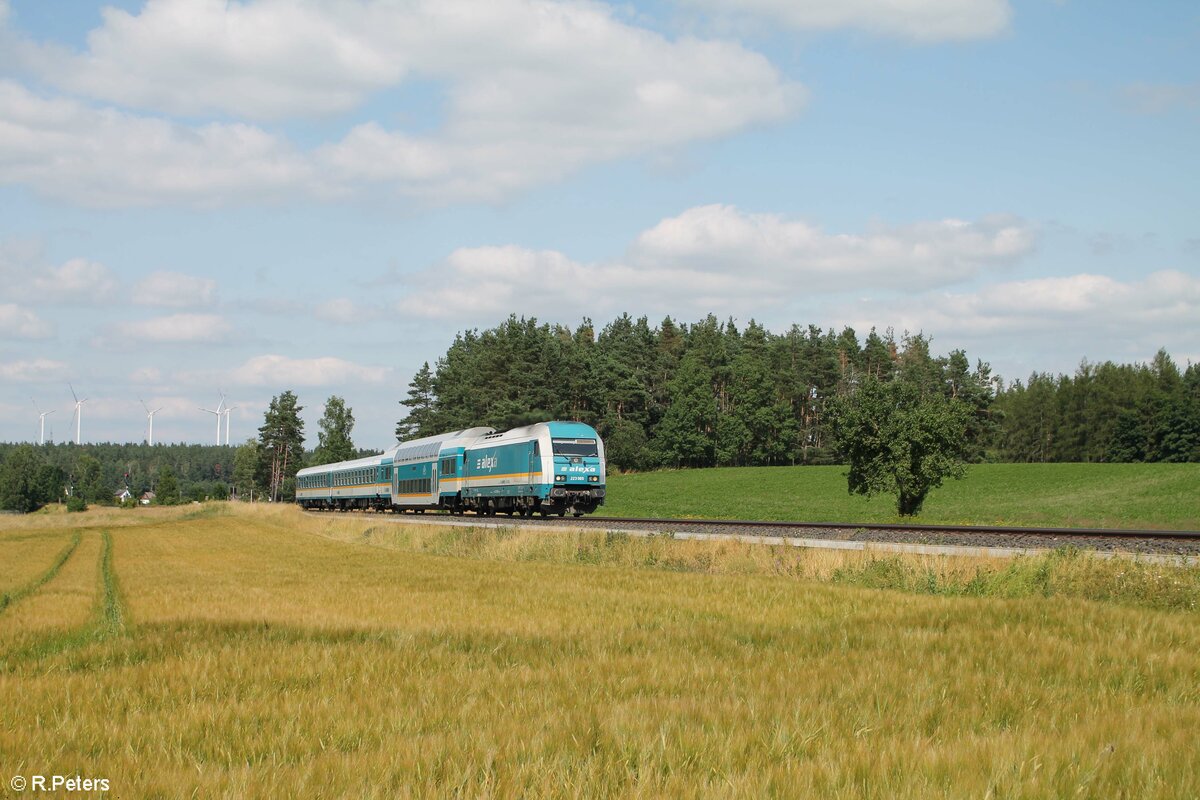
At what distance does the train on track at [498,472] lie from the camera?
4094cm

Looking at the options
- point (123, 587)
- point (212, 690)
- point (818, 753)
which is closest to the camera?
point (818, 753)

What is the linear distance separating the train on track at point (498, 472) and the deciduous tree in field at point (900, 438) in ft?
34.6

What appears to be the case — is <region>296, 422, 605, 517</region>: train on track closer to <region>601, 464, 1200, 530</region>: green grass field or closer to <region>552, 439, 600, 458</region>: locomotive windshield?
<region>552, 439, 600, 458</region>: locomotive windshield

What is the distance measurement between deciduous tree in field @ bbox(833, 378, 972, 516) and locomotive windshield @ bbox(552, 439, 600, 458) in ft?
33.6

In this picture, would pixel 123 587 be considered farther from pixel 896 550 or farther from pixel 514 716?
pixel 514 716

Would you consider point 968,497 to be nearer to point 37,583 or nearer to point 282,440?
point 37,583

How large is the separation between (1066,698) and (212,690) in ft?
19.2

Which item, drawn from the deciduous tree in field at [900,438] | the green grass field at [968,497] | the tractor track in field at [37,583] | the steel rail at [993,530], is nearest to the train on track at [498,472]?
the steel rail at [993,530]

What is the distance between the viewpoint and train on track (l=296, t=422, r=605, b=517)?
4094 centimetres

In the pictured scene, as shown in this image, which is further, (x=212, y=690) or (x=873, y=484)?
(x=873, y=484)

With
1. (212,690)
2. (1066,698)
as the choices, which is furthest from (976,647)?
(212,690)

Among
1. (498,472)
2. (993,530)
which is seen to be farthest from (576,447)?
(993,530)

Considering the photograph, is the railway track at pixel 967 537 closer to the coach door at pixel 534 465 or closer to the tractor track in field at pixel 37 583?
the coach door at pixel 534 465

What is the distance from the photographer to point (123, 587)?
21.0 m
